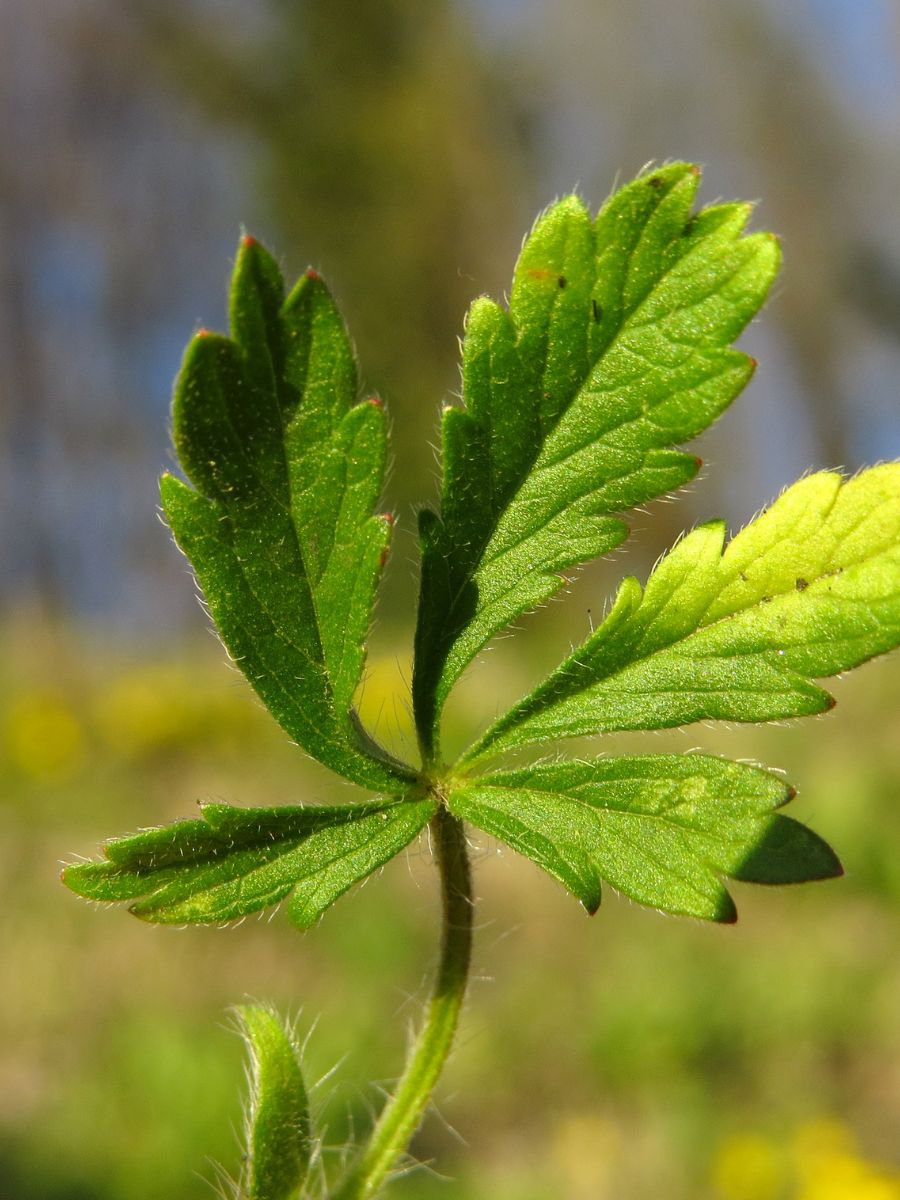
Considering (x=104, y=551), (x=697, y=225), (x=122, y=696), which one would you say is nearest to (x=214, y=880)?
(x=697, y=225)

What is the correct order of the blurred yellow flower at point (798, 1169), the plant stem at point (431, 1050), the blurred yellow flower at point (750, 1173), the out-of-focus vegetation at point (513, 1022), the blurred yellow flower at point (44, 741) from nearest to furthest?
the plant stem at point (431, 1050)
the blurred yellow flower at point (798, 1169)
the blurred yellow flower at point (750, 1173)
the out-of-focus vegetation at point (513, 1022)
the blurred yellow flower at point (44, 741)

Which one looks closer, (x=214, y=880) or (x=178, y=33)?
(x=214, y=880)

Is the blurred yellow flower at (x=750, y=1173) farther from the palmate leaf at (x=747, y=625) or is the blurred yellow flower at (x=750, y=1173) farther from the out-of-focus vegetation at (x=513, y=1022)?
the palmate leaf at (x=747, y=625)

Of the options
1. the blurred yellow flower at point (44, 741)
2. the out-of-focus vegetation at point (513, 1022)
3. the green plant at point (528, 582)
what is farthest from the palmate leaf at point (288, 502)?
the blurred yellow flower at point (44, 741)

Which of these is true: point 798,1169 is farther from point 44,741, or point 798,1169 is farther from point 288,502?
point 44,741

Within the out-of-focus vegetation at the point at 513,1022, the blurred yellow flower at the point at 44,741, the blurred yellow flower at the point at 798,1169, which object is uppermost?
the blurred yellow flower at the point at 44,741

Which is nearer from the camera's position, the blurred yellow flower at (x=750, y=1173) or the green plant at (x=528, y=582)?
the green plant at (x=528, y=582)

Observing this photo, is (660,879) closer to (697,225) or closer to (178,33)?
(697,225)
